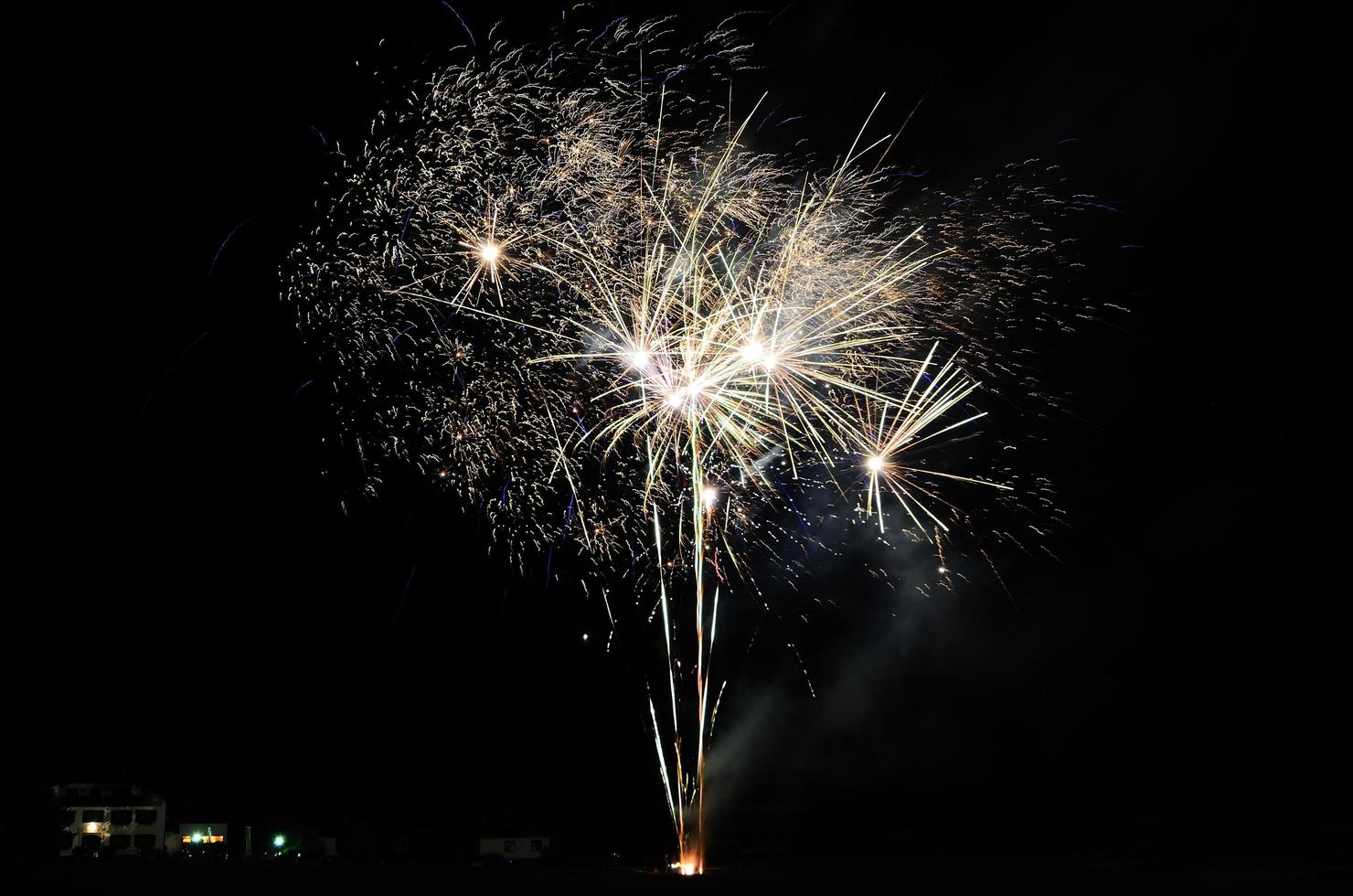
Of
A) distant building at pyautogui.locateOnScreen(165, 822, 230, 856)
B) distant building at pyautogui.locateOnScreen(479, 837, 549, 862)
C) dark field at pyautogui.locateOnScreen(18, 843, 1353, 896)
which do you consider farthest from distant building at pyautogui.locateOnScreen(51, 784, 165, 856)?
dark field at pyautogui.locateOnScreen(18, 843, 1353, 896)

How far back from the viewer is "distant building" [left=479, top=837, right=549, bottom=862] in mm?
40219

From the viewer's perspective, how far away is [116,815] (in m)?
73.1

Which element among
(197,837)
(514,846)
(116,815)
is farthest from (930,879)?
(116,815)

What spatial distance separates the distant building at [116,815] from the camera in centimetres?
7200

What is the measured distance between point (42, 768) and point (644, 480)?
40.8m

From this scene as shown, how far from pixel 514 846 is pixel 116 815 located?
48.0 meters

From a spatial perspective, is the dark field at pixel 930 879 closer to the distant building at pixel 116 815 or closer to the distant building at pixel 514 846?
the distant building at pixel 514 846

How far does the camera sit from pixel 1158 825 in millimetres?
23156

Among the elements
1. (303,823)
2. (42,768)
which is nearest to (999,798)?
A: (303,823)

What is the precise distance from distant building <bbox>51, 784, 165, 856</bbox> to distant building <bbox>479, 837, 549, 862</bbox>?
43003 mm

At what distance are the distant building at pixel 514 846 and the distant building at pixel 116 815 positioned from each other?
43.0m

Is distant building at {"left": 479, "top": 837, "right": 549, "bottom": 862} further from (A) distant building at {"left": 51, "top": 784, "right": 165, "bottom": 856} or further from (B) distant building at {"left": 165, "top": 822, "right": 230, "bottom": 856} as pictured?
(A) distant building at {"left": 51, "top": 784, "right": 165, "bottom": 856}

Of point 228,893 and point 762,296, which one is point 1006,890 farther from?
point 228,893

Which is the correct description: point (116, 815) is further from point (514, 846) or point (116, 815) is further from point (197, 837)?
point (514, 846)
